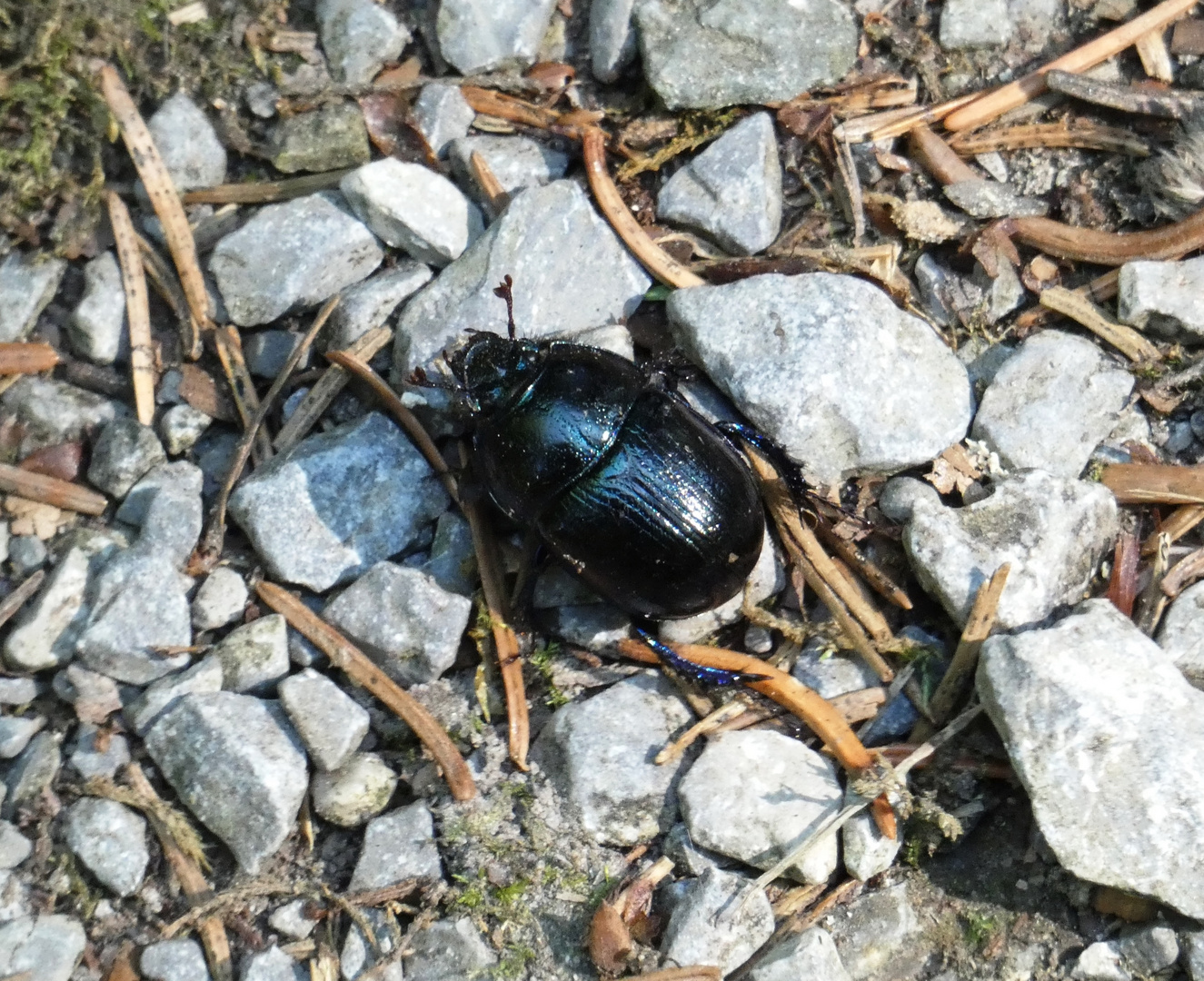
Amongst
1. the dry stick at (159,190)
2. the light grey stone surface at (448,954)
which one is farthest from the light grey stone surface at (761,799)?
the dry stick at (159,190)

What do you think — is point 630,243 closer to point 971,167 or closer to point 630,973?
point 971,167

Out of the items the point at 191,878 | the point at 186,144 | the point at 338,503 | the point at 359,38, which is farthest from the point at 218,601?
the point at 359,38

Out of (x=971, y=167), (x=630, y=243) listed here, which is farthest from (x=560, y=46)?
(x=971, y=167)

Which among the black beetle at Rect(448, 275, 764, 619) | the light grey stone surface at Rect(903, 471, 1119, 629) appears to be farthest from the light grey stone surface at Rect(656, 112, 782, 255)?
the light grey stone surface at Rect(903, 471, 1119, 629)

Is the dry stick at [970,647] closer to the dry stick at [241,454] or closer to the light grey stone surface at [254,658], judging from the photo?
the light grey stone surface at [254,658]

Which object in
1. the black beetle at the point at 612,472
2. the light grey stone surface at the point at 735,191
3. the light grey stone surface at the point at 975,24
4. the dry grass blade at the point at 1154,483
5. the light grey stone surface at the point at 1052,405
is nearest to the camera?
the black beetle at the point at 612,472

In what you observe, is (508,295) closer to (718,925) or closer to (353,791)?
(353,791)
